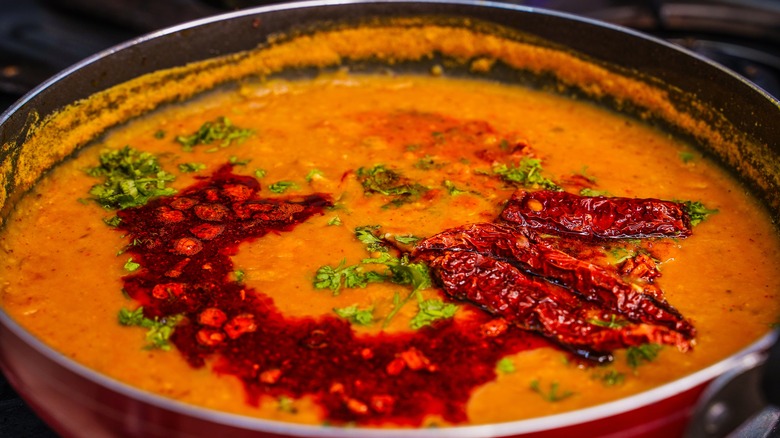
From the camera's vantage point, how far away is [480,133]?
4871 mm

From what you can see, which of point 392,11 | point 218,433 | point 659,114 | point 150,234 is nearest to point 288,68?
point 392,11

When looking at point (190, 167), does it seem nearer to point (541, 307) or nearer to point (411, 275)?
point (411, 275)

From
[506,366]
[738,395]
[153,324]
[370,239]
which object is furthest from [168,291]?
[738,395]

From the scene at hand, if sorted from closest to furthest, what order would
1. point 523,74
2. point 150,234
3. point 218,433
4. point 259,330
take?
point 218,433, point 259,330, point 150,234, point 523,74

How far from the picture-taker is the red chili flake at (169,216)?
13.0 ft

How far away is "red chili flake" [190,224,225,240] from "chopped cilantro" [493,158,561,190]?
62.4 inches

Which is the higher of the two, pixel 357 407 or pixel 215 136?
pixel 215 136

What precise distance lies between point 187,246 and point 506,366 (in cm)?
166

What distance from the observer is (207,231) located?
3883 mm

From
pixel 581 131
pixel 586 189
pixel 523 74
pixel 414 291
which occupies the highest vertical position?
pixel 523 74

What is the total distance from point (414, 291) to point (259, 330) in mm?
707

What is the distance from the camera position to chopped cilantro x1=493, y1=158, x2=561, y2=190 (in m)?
4.31

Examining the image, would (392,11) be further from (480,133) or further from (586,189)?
(586,189)

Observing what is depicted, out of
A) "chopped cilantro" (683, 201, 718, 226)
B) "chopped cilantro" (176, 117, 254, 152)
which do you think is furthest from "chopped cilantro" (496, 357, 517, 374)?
"chopped cilantro" (176, 117, 254, 152)
